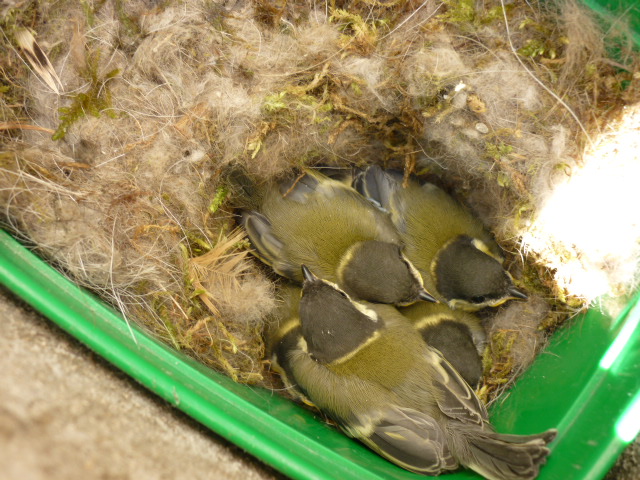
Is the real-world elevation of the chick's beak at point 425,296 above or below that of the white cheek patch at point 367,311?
above

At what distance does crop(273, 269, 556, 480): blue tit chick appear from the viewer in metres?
1.71

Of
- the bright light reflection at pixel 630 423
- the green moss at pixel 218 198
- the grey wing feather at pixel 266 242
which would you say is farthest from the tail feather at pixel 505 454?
the green moss at pixel 218 198

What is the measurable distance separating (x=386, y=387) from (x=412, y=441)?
0.19 meters

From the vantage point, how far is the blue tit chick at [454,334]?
1933mm

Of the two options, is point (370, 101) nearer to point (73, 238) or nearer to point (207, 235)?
point (207, 235)

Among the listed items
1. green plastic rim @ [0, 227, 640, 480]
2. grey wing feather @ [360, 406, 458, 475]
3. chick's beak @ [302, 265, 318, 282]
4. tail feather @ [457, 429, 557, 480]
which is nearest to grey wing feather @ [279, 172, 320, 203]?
chick's beak @ [302, 265, 318, 282]

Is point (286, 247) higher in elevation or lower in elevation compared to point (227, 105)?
lower

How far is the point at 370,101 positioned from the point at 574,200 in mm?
788

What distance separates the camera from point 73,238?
167 centimetres

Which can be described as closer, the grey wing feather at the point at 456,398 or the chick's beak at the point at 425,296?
the grey wing feather at the point at 456,398

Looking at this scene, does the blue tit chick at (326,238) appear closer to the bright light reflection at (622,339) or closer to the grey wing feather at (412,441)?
the grey wing feather at (412,441)

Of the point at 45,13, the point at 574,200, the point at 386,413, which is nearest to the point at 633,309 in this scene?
the point at 574,200

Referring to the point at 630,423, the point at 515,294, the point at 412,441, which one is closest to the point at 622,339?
the point at 630,423

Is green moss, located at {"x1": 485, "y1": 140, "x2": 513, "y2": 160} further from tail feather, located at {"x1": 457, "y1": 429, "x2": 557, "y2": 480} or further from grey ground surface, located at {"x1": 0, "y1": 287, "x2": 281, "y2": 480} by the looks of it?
grey ground surface, located at {"x1": 0, "y1": 287, "x2": 281, "y2": 480}
